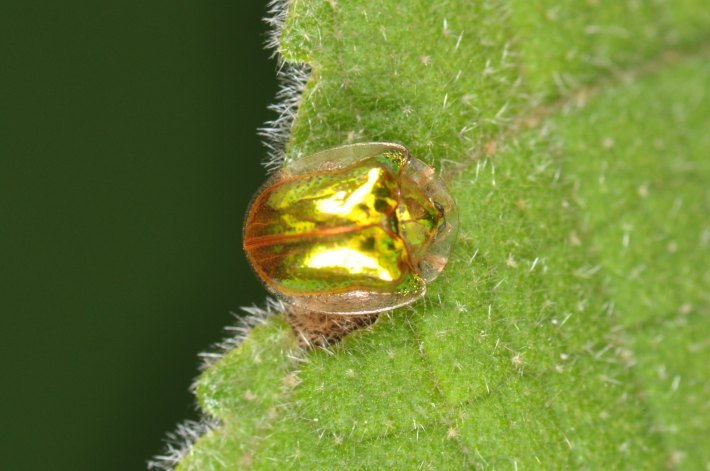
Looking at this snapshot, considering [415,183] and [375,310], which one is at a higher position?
[415,183]

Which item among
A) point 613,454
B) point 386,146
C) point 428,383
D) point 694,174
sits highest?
point 386,146

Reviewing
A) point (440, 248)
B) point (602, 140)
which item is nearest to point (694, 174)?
point (602, 140)

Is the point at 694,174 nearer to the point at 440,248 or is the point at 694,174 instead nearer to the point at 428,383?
the point at 440,248

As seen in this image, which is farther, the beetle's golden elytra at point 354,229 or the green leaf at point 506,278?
the beetle's golden elytra at point 354,229

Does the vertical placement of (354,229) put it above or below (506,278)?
above

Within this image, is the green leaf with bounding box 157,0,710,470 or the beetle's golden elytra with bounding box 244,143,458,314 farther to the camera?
the beetle's golden elytra with bounding box 244,143,458,314
